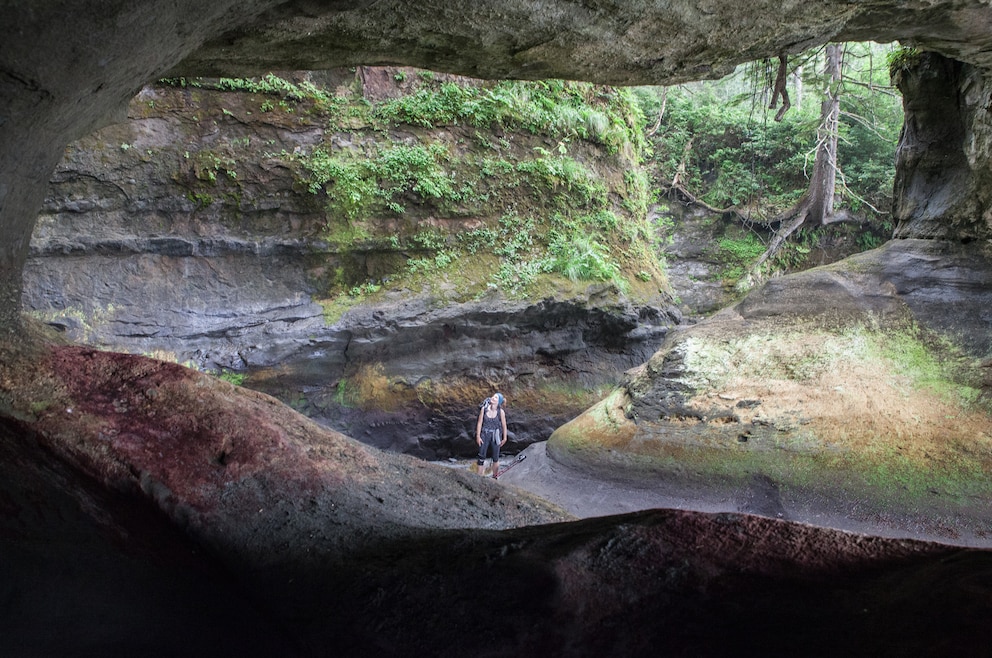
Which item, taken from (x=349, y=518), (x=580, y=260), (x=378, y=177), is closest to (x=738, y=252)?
(x=580, y=260)

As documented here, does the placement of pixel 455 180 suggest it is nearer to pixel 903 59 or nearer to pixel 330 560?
pixel 903 59

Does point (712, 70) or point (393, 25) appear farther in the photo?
point (712, 70)

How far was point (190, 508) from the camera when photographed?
2.58 metres

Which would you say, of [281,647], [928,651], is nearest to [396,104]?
[281,647]

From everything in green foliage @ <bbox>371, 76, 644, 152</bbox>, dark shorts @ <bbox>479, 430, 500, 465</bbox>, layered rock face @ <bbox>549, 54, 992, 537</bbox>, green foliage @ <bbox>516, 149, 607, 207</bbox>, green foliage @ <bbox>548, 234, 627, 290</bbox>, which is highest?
green foliage @ <bbox>371, 76, 644, 152</bbox>

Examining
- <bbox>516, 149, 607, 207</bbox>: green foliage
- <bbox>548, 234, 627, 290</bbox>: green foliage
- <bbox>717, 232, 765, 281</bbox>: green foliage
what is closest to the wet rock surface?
<bbox>548, 234, 627, 290</bbox>: green foliage

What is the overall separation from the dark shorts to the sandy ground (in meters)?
0.46

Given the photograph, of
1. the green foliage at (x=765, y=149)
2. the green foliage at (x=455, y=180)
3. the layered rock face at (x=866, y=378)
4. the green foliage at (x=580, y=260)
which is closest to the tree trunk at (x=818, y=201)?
the green foliage at (x=765, y=149)

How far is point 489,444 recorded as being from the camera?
899 centimetres

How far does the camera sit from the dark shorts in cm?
896

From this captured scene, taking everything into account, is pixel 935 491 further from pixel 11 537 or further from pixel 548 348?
pixel 11 537

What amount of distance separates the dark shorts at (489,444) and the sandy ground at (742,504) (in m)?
0.46

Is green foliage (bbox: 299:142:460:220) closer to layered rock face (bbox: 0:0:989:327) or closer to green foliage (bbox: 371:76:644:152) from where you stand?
green foliage (bbox: 371:76:644:152)

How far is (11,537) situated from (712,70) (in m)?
5.42
